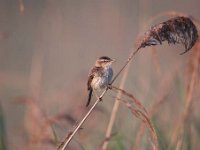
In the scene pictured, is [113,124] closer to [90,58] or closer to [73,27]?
[90,58]

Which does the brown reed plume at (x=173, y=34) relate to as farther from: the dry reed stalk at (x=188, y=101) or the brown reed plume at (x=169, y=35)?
the dry reed stalk at (x=188, y=101)

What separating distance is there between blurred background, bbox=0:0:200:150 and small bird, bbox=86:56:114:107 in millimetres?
114

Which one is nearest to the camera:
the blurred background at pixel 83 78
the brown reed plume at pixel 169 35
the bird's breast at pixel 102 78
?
the brown reed plume at pixel 169 35

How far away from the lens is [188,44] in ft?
12.1

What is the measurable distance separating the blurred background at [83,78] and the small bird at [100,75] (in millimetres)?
114

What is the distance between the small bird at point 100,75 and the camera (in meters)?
5.21

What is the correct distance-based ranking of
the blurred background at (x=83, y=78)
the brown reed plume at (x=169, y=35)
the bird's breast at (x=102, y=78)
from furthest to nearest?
1. the bird's breast at (x=102, y=78)
2. the blurred background at (x=83, y=78)
3. the brown reed plume at (x=169, y=35)

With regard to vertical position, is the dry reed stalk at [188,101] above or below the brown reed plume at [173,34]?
below

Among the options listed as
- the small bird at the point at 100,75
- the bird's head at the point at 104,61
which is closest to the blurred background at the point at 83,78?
the small bird at the point at 100,75

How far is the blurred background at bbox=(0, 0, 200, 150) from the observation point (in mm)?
4539

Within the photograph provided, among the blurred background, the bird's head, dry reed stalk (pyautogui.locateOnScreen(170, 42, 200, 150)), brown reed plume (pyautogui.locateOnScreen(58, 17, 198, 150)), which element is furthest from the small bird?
brown reed plume (pyautogui.locateOnScreen(58, 17, 198, 150))

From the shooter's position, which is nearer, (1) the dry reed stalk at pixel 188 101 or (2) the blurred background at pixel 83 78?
(1) the dry reed stalk at pixel 188 101

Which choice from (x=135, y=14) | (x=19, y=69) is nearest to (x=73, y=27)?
(x=135, y=14)

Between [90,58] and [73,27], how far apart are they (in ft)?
3.71
